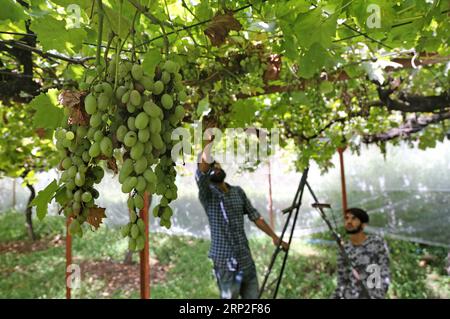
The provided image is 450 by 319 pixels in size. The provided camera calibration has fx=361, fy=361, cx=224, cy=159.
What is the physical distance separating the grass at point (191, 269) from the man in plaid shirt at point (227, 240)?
196 centimetres

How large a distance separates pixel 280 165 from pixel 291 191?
31.9 inches

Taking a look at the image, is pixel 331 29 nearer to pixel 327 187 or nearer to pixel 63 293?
pixel 63 293

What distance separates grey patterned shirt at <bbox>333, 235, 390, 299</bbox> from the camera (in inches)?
120

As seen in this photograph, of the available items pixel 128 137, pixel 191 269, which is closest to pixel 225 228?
pixel 128 137

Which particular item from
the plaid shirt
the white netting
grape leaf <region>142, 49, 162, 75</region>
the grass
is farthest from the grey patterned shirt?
the white netting

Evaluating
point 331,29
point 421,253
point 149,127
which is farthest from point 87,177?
point 421,253

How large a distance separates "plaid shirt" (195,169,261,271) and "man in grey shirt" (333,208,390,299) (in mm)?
873

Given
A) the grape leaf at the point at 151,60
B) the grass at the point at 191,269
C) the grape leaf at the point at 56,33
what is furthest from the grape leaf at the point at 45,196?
the grass at the point at 191,269

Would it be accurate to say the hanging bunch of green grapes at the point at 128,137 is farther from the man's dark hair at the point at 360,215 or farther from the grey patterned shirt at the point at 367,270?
the man's dark hair at the point at 360,215

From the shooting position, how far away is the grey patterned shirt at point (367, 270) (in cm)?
305

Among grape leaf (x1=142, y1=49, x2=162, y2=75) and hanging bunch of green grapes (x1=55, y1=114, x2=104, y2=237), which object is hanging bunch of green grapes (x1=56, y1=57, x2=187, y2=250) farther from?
grape leaf (x1=142, y1=49, x2=162, y2=75)

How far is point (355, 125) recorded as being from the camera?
15.4 feet

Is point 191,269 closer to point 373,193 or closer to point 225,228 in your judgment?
point 225,228

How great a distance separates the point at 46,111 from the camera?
0.90 metres
